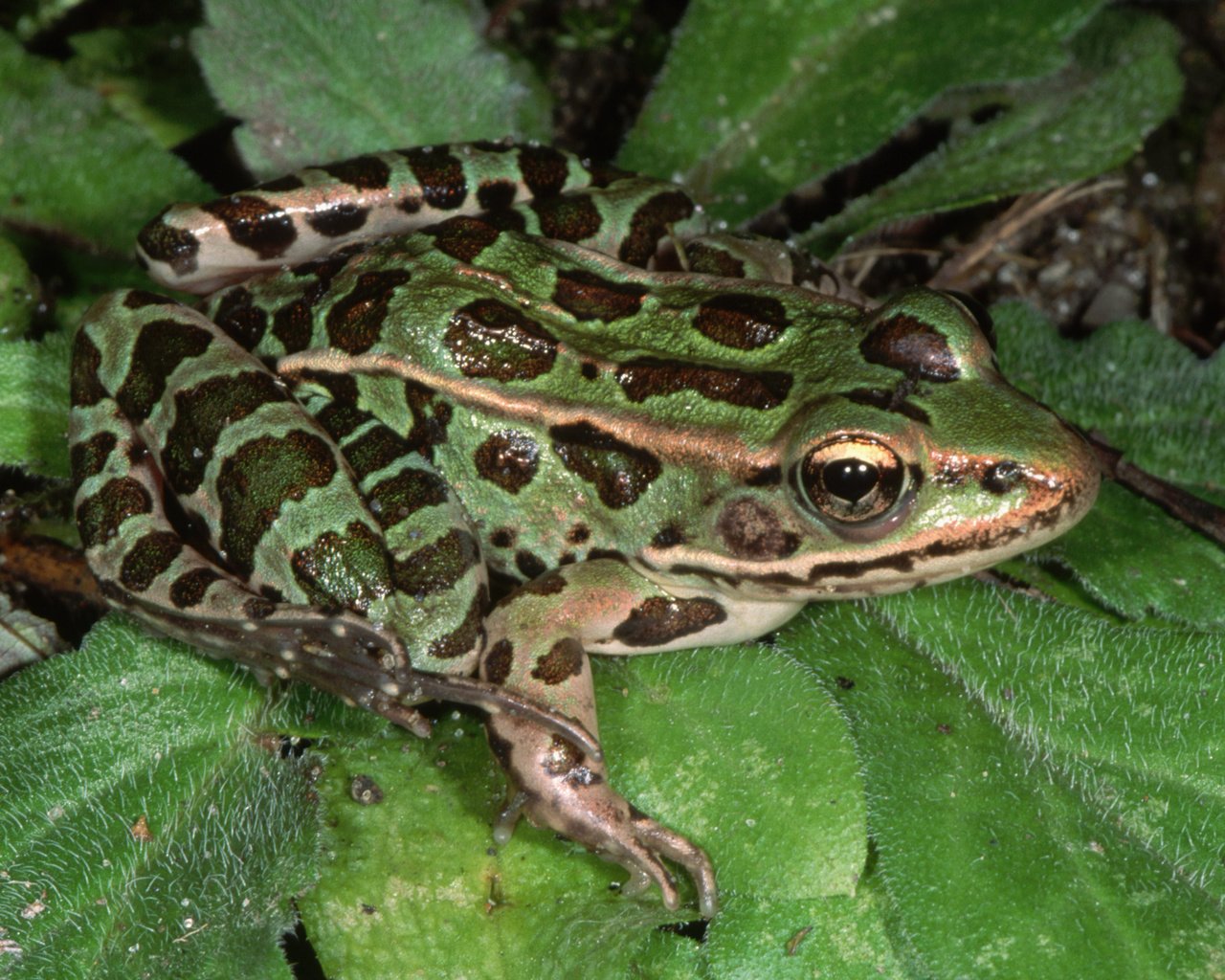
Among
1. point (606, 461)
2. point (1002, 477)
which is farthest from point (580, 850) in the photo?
point (1002, 477)

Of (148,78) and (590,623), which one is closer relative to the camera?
(590,623)

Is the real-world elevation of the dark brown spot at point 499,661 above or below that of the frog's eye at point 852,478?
below

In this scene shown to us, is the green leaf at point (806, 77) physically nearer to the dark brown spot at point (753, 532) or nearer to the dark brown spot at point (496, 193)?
the dark brown spot at point (496, 193)

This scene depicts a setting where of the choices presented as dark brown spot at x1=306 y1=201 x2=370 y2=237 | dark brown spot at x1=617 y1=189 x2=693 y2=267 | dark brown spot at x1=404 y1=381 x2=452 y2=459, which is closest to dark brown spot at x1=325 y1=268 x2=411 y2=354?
dark brown spot at x1=404 y1=381 x2=452 y2=459

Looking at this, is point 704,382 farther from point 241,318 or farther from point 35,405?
point 35,405

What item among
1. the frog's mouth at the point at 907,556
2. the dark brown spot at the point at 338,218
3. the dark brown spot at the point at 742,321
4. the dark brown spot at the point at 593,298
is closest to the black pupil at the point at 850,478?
the frog's mouth at the point at 907,556

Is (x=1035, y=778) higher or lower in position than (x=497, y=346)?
lower

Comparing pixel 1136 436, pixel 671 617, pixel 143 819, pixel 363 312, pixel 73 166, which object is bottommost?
pixel 143 819
